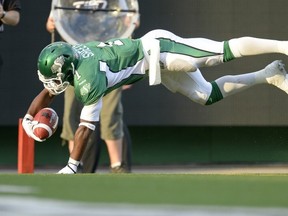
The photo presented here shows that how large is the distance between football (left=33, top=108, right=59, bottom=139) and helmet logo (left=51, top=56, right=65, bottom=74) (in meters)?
0.46

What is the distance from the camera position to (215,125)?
10.1 m

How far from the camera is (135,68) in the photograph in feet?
25.3

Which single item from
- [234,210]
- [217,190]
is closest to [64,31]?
[217,190]

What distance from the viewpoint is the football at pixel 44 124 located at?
7.72 m

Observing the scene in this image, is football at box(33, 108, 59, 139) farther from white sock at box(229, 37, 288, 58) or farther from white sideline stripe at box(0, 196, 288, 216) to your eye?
white sideline stripe at box(0, 196, 288, 216)

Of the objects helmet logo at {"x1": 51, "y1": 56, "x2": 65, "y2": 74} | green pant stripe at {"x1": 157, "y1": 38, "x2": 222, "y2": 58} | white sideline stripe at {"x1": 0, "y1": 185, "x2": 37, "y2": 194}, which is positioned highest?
green pant stripe at {"x1": 157, "y1": 38, "x2": 222, "y2": 58}

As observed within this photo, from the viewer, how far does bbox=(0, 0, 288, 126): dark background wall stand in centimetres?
1001

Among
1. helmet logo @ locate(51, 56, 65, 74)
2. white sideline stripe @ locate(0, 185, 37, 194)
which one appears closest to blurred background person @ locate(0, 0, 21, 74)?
helmet logo @ locate(51, 56, 65, 74)

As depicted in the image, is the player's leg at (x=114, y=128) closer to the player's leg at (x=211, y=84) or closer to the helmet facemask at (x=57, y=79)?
the player's leg at (x=211, y=84)

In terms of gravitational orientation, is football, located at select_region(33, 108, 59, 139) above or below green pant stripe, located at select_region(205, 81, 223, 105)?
below

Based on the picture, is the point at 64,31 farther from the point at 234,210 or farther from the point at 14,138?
the point at 234,210

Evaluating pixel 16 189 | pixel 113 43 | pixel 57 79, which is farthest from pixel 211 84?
pixel 16 189

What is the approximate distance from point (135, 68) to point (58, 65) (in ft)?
2.03

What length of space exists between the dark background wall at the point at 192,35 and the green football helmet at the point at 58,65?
96.7 inches
